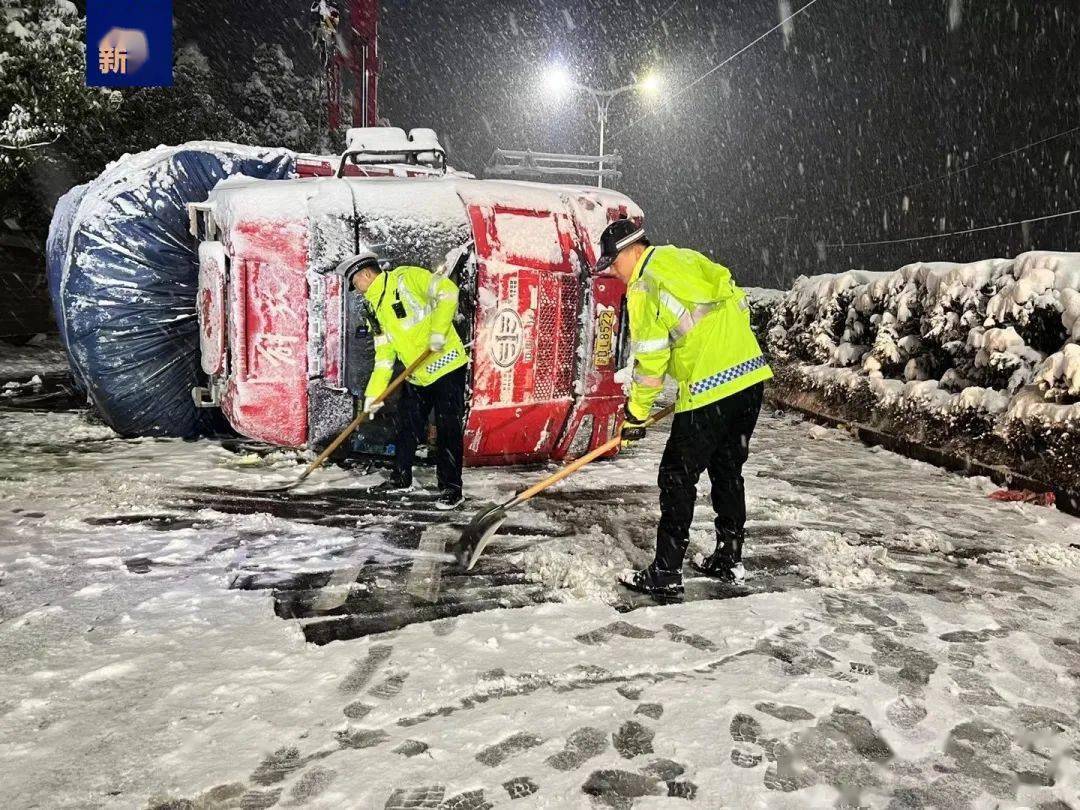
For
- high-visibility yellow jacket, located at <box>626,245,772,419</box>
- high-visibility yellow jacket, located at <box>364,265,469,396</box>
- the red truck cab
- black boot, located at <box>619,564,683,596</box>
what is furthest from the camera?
the red truck cab

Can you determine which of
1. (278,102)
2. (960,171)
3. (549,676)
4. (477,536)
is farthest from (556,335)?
(278,102)

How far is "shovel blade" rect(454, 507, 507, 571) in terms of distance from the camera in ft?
12.7

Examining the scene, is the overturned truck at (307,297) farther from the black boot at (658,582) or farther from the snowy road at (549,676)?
the black boot at (658,582)

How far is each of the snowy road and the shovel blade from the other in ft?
0.58

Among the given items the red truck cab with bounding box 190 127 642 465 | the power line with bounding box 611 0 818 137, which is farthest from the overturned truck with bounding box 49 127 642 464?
the power line with bounding box 611 0 818 137

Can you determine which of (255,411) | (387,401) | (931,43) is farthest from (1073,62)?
(255,411)

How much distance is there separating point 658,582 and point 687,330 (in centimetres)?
118

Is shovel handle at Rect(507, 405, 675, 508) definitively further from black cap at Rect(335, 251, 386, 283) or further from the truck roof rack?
the truck roof rack

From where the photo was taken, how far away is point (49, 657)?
2859 mm

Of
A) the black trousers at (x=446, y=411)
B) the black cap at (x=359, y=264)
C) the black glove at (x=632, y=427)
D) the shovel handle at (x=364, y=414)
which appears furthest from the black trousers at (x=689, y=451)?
the black cap at (x=359, y=264)

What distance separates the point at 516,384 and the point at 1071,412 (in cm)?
370

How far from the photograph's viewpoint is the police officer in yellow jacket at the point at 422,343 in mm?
4891

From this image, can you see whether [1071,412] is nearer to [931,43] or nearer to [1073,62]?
[1073,62]

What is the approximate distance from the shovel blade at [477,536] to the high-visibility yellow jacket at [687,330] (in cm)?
97
